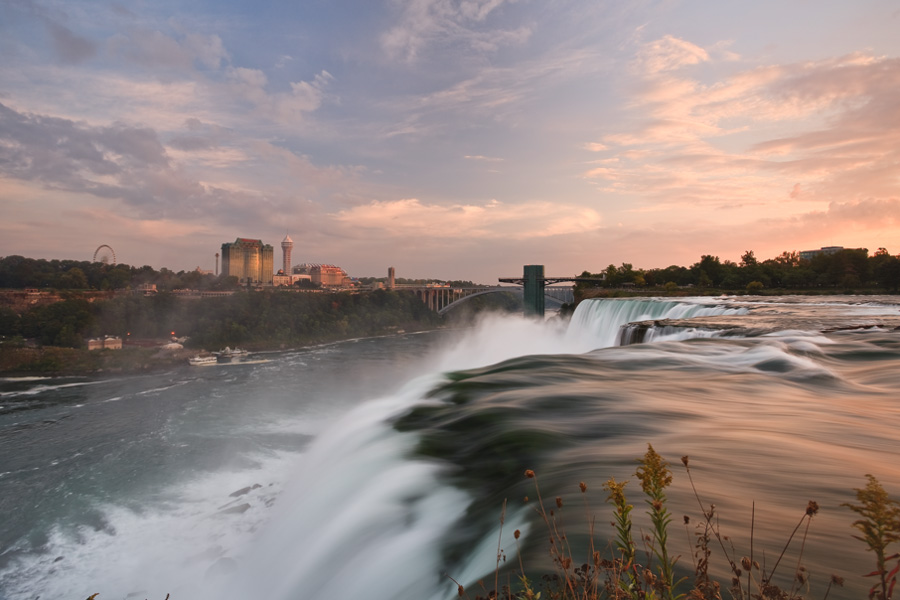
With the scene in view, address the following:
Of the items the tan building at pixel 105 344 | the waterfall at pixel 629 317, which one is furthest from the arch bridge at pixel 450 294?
the tan building at pixel 105 344

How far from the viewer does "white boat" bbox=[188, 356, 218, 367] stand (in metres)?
45.1

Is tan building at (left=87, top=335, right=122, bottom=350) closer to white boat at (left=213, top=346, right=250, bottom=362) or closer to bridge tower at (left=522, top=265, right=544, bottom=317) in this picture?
white boat at (left=213, top=346, right=250, bottom=362)

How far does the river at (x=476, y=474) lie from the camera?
11.9 ft

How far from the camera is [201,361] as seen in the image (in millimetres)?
45656

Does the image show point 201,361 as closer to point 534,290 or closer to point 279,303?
point 279,303

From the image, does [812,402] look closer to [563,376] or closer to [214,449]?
[563,376]

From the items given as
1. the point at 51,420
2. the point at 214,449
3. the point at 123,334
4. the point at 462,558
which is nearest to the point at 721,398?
the point at 462,558

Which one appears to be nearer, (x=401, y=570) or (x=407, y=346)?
(x=401, y=570)

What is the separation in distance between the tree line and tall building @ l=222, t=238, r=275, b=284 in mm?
143783

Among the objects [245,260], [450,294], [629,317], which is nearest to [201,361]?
[629,317]

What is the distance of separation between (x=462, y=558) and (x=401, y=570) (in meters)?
0.62

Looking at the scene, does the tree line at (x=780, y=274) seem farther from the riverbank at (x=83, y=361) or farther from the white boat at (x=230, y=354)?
the riverbank at (x=83, y=361)

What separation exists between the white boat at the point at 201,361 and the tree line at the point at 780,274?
41.1 metres

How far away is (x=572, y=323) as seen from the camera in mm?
29688
